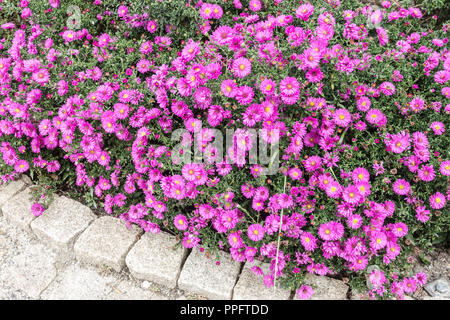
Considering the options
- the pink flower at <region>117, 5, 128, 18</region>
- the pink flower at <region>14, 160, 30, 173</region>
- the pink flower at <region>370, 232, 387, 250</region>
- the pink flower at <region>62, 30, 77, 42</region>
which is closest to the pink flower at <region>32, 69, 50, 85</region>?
the pink flower at <region>62, 30, 77, 42</region>

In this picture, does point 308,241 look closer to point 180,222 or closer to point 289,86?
point 180,222

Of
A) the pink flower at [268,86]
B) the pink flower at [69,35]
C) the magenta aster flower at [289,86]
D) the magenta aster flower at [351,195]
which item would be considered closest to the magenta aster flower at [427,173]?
the magenta aster flower at [351,195]

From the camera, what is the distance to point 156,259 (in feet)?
7.03

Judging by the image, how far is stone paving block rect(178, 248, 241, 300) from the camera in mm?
2012

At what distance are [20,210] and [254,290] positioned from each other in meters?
1.56

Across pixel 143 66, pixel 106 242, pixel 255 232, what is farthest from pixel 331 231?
A: pixel 143 66

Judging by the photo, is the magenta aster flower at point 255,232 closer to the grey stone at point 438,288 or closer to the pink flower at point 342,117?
the pink flower at point 342,117

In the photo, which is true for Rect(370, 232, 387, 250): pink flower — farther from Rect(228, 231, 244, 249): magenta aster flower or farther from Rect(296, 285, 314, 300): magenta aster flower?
Rect(228, 231, 244, 249): magenta aster flower

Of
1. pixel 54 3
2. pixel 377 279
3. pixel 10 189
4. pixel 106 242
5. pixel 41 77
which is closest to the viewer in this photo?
pixel 377 279

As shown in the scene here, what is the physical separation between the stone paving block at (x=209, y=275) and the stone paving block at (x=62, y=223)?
2.39 ft

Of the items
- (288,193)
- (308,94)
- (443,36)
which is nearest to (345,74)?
(308,94)

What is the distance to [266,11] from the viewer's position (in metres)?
2.75
